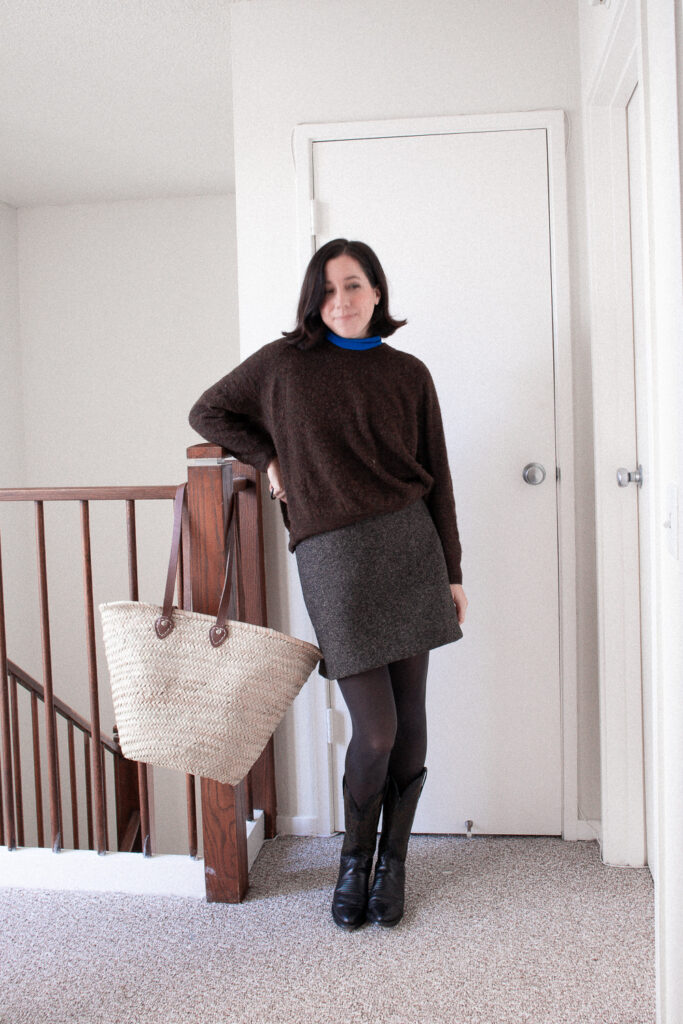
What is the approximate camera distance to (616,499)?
1.92 metres

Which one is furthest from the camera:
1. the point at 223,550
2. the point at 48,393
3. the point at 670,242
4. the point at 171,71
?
the point at 48,393

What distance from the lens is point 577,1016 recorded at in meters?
1.38

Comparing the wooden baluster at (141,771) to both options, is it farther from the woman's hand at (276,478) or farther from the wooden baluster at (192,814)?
the woman's hand at (276,478)

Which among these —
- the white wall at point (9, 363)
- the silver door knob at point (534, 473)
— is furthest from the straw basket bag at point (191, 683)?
the white wall at point (9, 363)

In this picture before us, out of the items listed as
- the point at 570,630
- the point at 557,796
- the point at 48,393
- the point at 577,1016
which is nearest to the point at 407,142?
the point at 570,630

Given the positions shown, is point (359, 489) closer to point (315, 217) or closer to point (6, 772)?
point (315, 217)

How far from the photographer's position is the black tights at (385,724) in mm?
1580

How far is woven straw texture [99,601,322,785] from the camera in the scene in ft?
5.01

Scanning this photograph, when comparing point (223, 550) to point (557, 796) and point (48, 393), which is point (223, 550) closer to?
point (557, 796)

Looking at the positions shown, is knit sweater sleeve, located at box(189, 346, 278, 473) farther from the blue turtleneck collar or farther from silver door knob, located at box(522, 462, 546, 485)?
silver door knob, located at box(522, 462, 546, 485)

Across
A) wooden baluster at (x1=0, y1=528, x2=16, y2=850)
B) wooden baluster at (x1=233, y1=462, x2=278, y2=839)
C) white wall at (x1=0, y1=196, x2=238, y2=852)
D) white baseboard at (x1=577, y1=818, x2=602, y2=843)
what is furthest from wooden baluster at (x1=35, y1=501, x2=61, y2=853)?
white wall at (x1=0, y1=196, x2=238, y2=852)

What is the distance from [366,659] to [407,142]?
4.45 feet

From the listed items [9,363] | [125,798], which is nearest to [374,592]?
[125,798]

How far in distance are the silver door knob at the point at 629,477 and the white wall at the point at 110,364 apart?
2.74 meters
